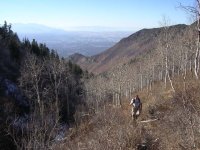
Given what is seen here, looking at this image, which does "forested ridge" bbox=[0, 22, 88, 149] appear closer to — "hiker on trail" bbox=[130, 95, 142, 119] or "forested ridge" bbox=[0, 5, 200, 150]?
"forested ridge" bbox=[0, 5, 200, 150]

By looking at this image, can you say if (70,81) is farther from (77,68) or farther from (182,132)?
(182,132)

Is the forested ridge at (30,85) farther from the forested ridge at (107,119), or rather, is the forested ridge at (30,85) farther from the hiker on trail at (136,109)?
the hiker on trail at (136,109)

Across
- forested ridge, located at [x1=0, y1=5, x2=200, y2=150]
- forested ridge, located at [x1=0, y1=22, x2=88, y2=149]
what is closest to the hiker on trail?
forested ridge, located at [x1=0, y1=5, x2=200, y2=150]

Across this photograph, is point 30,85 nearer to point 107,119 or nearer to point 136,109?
point 136,109

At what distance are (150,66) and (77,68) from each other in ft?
99.4

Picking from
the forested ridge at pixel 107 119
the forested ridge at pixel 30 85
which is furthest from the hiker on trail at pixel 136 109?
the forested ridge at pixel 30 85

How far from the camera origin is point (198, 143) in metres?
10.5

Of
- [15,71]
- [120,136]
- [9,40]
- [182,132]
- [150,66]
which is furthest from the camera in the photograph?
[150,66]

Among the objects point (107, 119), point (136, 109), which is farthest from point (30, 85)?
point (107, 119)

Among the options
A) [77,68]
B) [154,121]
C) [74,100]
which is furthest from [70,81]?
[154,121]

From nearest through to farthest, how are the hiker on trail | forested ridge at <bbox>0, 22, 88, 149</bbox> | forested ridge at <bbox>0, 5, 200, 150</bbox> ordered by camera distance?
1. forested ridge at <bbox>0, 5, 200, 150</bbox>
2. the hiker on trail
3. forested ridge at <bbox>0, 22, 88, 149</bbox>

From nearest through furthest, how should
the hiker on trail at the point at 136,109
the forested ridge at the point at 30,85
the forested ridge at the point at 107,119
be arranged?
the forested ridge at the point at 107,119
the hiker on trail at the point at 136,109
the forested ridge at the point at 30,85

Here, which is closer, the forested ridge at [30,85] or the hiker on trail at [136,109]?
the hiker on trail at [136,109]

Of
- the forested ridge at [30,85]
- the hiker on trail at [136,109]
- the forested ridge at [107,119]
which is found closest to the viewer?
the forested ridge at [107,119]
